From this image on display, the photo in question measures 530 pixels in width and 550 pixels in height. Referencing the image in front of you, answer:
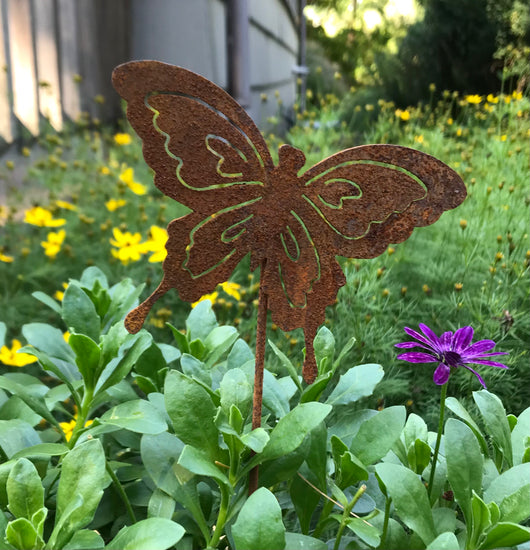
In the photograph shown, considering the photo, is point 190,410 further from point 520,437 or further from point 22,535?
point 520,437

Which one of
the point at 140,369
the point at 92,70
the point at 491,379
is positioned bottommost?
the point at 491,379

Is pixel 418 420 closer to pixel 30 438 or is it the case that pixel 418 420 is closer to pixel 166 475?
pixel 166 475

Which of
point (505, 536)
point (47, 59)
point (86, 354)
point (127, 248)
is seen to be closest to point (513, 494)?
point (505, 536)

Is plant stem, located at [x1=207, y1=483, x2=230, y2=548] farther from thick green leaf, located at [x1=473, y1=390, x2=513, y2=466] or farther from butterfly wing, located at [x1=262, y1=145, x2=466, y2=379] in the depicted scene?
thick green leaf, located at [x1=473, y1=390, x2=513, y2=466]

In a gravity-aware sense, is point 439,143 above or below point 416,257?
above

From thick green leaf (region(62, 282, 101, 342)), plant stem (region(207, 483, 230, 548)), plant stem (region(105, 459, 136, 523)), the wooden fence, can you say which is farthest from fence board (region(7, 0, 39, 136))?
plant stem (region(207, 483, 230, 548))

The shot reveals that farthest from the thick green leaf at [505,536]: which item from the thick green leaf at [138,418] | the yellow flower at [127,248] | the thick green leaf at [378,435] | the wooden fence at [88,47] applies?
the wooden fence at [88,47]

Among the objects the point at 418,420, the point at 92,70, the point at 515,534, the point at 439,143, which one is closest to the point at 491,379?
the point at 418,420
